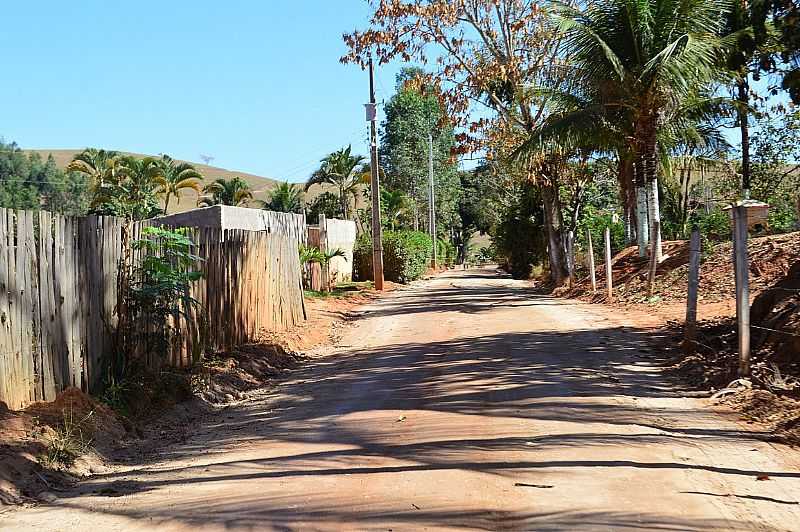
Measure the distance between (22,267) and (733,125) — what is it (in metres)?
26.0

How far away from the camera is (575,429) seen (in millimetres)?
7621

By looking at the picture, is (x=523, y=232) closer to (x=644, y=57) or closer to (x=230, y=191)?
(x=644, y=57)

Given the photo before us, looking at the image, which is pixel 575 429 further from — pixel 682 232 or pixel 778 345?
pixel 682 232

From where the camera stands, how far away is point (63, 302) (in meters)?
8.71

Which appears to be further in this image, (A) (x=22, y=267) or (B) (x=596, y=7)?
(B) (x=596, y=7)

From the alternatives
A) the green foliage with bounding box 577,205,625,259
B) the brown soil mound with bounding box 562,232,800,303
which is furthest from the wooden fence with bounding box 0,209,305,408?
the green foliage with bounding box 577,205,625,259

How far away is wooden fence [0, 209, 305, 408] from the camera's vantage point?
7.84 meters

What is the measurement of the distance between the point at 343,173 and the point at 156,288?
4123cm

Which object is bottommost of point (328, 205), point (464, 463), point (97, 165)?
point (464, 463)

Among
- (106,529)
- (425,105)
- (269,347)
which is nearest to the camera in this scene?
(106,529)

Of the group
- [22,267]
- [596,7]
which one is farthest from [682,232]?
[22,267]

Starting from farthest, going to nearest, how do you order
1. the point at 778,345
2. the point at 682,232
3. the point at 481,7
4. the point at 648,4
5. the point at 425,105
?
the point at 425,105 → the point at 682,232 → the point at 481,7 → the point at 648,4 → the point at 778,345

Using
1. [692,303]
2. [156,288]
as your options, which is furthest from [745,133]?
[156,288]

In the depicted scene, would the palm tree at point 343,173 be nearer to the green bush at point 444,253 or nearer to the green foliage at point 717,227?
the green bush at point 444,253
